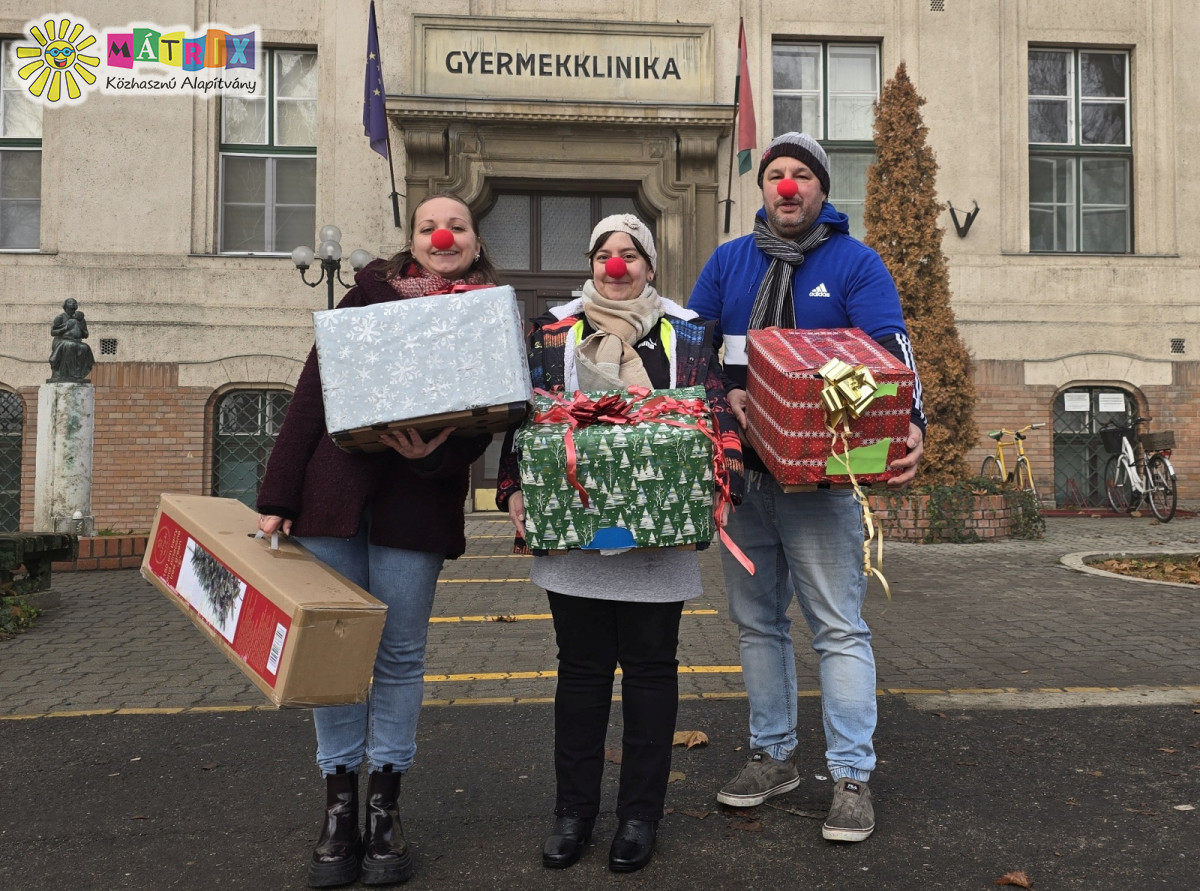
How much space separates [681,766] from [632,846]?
2.84ft

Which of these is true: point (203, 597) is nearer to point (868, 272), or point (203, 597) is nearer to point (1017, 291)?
point (868, 272)

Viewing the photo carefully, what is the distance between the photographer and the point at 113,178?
12.7 metres

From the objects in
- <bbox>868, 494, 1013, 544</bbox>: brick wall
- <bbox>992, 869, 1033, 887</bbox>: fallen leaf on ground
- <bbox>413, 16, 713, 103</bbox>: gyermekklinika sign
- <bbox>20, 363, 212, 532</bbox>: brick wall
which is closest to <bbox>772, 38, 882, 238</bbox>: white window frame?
<bbox>413, 16, 713, 103</bbox>: gyermekklinika sign

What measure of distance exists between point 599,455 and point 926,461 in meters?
9.02

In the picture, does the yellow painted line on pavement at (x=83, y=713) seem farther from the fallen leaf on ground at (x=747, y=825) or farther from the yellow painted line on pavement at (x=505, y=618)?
the fallen leaf on ground at (x=747, y=825)

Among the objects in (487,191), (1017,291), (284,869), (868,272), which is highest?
(487,191)

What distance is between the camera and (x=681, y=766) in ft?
11.2

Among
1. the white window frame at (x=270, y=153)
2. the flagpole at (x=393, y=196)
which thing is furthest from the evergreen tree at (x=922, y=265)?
the white window frame at (x=270, y=153)

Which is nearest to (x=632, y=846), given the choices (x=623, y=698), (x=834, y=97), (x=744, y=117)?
(x=623, y=698)

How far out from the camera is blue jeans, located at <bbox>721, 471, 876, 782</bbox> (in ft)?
9.37

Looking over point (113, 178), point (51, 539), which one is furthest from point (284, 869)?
point (113, 178)

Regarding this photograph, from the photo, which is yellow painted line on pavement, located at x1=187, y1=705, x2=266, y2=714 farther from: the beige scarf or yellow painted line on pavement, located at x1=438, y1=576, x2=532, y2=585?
yellow painted line on pavement, located at x1=438, y1=576, x2=532, y2=585

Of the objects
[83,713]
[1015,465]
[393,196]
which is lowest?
[83,713]

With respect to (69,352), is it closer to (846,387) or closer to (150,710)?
(150,710)
